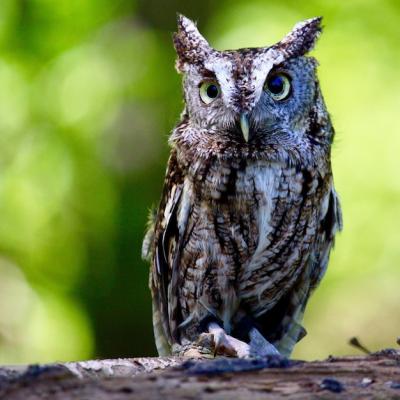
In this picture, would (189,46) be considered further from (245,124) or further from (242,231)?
(242,231)

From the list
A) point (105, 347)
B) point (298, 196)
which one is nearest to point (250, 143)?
point (298, 196)

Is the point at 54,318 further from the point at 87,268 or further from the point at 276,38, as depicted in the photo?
the point at 276,38

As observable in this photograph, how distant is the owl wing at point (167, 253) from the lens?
4.21 m

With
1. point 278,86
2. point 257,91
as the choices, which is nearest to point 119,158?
point 278,86

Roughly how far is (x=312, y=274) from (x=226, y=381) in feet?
6.61

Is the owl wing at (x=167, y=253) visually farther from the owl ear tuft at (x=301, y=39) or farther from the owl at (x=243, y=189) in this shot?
the owl ear tuft at (x=301, y=39)

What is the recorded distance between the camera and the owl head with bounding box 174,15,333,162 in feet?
12.5

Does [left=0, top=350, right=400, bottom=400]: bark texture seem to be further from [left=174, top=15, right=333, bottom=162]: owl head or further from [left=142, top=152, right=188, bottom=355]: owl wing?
[left=142, top=152, right=188, bottom=355]: owl wing

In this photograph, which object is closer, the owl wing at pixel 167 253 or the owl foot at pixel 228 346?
the owl foot at pixel 228 346

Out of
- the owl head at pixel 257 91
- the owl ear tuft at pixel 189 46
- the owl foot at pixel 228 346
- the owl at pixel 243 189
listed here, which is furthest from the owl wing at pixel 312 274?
the owl ear tuft at pixel 189 46

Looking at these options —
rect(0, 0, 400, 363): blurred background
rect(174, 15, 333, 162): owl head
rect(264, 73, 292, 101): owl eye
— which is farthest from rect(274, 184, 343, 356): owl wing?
rect(0, 0, 400, 363): blurred background

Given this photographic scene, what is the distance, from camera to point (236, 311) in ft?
14.3

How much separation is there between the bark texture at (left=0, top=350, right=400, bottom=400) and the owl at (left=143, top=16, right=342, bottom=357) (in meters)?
1.10

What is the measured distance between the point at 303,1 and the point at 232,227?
4620 mm
